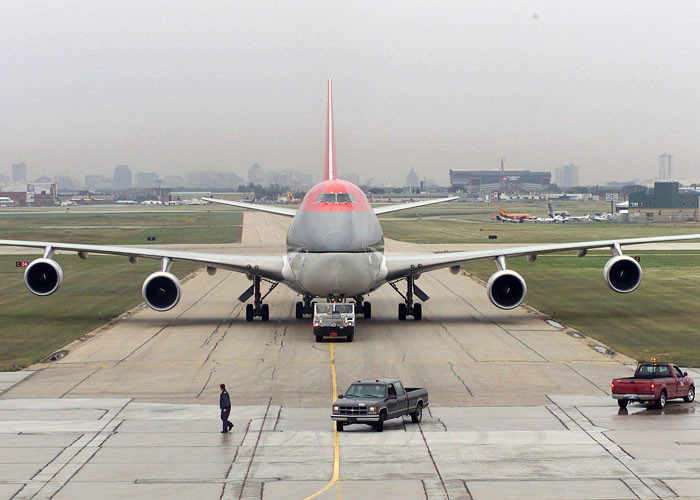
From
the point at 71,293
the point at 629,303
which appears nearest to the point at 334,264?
the point at 629,303

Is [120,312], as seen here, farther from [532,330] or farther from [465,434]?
[465,434]

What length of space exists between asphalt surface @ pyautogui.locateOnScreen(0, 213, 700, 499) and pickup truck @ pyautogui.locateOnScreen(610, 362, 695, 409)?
42 cm

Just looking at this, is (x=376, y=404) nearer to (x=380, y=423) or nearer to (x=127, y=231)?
(x=380, y=423)

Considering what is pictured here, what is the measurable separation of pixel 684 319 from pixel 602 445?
87.2ft

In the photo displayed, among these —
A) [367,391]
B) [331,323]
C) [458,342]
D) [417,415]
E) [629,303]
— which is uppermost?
[367,391]

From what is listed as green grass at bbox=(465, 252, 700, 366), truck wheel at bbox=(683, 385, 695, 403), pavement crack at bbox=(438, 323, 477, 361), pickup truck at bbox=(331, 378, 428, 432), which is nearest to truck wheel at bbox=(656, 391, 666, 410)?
truck wheel at bbox=(683, 385, 695, 403)

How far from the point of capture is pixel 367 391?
95.0ft

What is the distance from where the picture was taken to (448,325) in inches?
1991

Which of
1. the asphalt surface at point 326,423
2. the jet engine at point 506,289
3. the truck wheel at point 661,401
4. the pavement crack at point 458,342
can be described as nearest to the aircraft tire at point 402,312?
the pavement crack at point 458,342

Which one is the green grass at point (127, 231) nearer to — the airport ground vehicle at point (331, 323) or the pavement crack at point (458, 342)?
the pavement crack at point (458, 342)

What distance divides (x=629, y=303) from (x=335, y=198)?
20.0 meters

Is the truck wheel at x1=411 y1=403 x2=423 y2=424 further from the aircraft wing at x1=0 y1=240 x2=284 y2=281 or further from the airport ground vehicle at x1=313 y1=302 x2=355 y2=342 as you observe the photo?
the aircraft wing at x1=0 y1=240 x2=284 y2=281

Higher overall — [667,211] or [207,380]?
[207,380]

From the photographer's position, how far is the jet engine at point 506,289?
161ft
